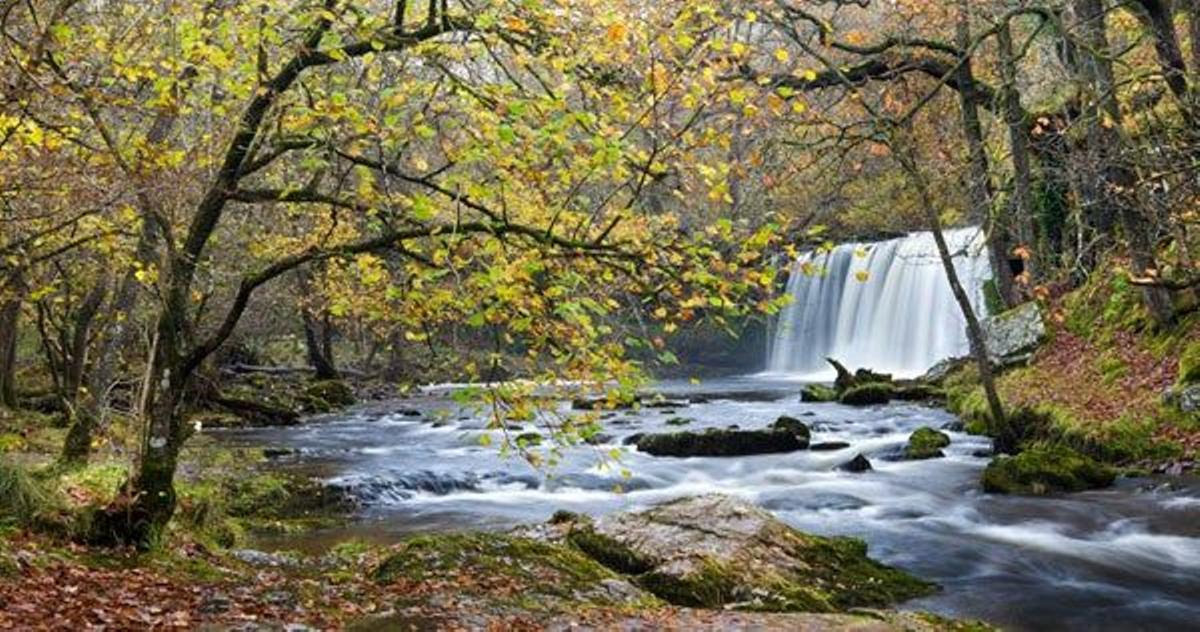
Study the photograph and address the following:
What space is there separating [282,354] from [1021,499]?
34869mm

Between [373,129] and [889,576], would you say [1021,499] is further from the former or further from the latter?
[373,129]

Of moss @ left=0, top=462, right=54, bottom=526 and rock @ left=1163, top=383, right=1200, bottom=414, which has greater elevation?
rock @ left=1163, top=383, right=1200, bottom=414

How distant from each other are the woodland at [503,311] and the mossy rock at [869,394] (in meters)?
5.53

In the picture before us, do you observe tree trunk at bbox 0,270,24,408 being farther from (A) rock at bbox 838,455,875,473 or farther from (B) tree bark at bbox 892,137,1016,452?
(B) tree bark at bbox 892,137,1016,452

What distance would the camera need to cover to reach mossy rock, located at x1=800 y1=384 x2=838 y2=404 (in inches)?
1008

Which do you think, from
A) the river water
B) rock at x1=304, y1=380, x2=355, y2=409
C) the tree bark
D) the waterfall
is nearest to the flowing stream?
the river water

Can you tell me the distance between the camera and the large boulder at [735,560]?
784 centimetres

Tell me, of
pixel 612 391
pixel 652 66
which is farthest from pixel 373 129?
pixel 612 391

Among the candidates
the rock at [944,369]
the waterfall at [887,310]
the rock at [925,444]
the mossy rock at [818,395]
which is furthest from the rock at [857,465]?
the waterfall at [887,310]

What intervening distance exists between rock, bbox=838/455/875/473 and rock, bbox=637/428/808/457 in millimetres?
1979

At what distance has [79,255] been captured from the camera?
15555 millimetres

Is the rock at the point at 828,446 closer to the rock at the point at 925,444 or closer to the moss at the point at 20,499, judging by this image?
the rock at the point at 925,444

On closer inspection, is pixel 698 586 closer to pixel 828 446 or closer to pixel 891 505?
pixel 891 505

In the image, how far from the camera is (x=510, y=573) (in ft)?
24.8
